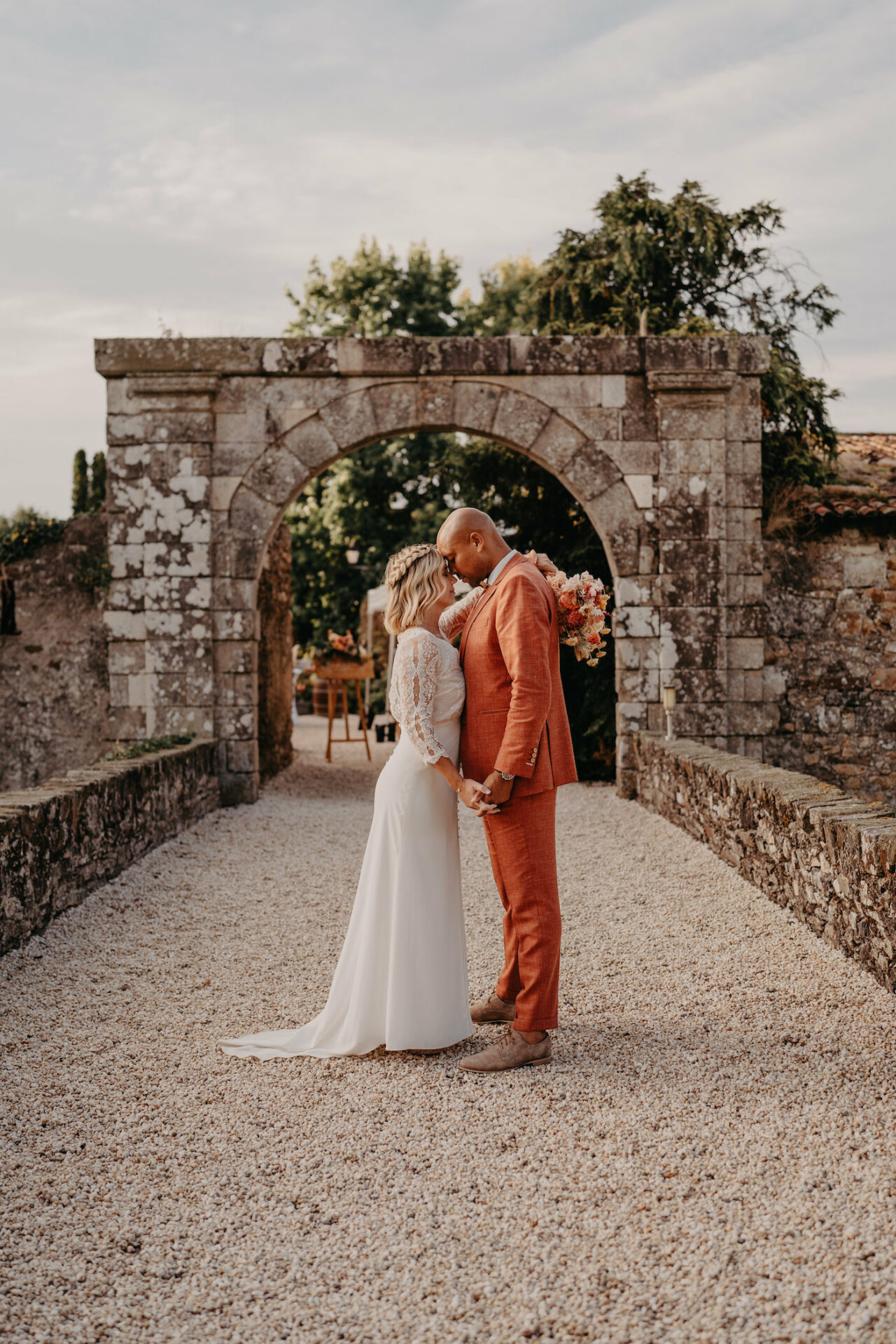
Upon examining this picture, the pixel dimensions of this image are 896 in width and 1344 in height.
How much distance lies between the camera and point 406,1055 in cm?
342

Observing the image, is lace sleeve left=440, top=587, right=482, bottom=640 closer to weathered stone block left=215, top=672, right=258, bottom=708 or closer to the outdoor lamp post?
the outdoor lamp post

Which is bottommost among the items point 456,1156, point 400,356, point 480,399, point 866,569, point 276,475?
point 456,1156

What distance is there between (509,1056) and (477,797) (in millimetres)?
788

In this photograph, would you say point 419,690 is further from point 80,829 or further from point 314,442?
point 314,442

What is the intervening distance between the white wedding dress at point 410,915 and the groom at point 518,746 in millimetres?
128

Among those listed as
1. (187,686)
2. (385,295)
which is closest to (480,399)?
(187,686)

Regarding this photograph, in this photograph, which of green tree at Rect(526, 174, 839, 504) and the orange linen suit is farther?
green tree at Rect(526, 174, 839, 504)

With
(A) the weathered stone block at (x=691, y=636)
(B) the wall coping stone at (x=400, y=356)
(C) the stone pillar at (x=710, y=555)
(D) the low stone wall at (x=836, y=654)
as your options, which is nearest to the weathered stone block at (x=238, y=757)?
(B) the wall coping stone at (x=400, y=356)

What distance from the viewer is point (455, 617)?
3.73 meters

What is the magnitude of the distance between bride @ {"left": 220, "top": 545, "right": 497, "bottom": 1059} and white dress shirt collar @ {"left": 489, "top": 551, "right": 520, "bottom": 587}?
0.15m

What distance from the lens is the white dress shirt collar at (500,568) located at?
11.4 ft

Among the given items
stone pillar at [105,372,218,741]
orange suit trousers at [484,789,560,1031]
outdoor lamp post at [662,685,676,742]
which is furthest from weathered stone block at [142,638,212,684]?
orange suit trousers at [484,789,560,1031]

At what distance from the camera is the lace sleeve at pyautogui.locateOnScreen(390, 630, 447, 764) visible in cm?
336

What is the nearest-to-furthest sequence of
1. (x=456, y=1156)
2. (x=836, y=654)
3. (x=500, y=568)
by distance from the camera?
(x=456, y=1156) < (x=500, y=568) < (x=836, y=654)
